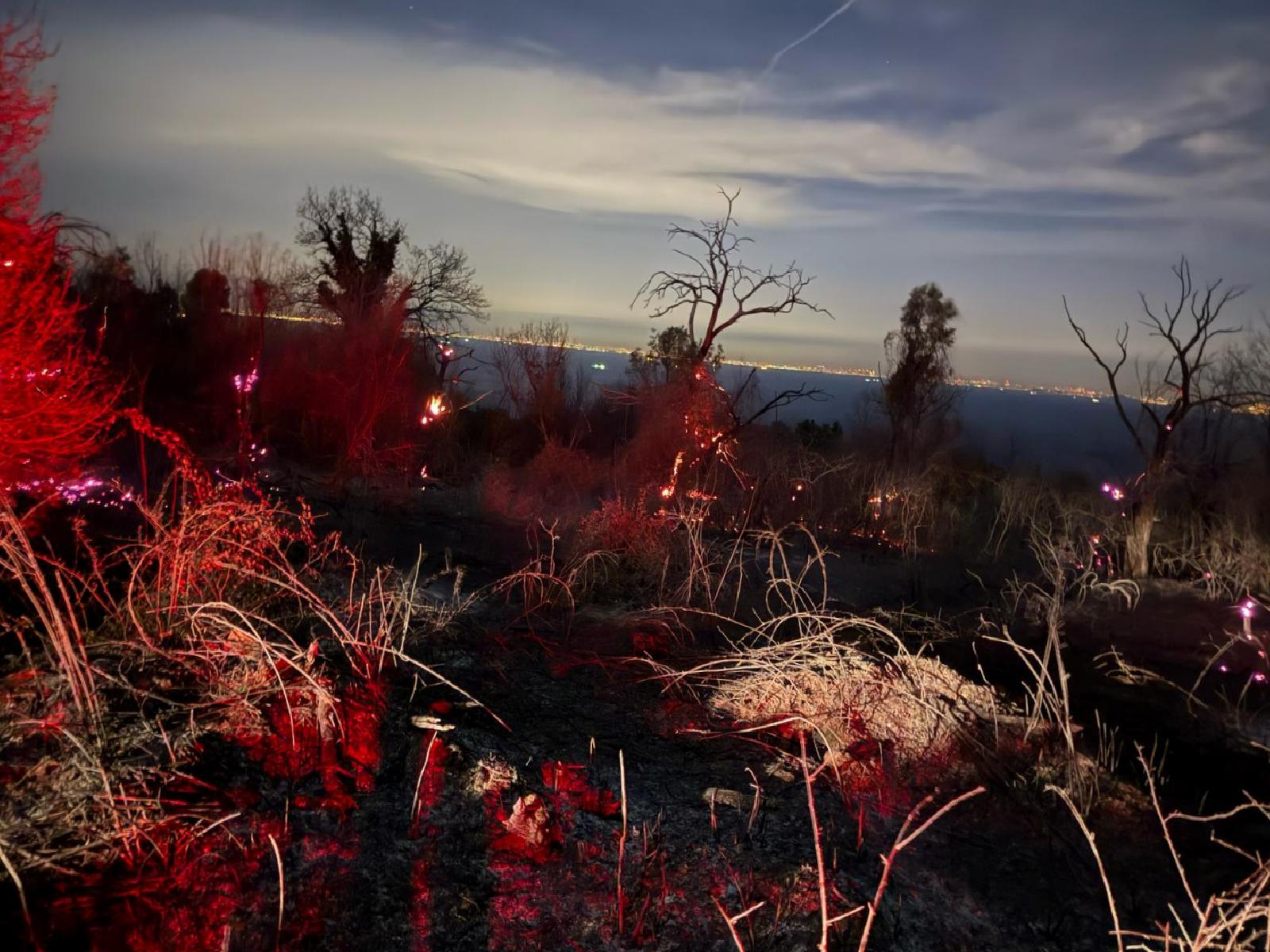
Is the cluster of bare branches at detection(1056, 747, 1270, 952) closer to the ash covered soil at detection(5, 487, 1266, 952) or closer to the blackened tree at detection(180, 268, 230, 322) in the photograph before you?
the ash covered soil at detection(5, 487, 1266, 952)

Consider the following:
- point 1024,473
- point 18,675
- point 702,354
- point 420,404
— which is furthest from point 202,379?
point 1024,473

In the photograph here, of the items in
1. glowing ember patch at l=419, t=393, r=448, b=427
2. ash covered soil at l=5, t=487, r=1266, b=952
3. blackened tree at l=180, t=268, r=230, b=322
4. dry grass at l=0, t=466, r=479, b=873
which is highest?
blackened tree at l=180, t=268, r=230, b=322

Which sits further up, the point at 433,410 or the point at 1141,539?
the point at 433,410

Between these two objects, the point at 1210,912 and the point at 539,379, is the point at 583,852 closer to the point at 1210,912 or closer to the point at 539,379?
the point at 1210,912

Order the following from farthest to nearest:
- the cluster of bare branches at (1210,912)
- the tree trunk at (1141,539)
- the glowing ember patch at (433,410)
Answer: the glowing ember patch at (433,410), the tree trunk at (1141,539), the cluster of bare branches at (1210,912)

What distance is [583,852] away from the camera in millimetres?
3732

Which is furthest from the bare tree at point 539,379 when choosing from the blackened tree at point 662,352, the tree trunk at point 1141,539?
the tree trunk at point 1141,539

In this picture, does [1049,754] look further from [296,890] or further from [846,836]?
[296,890]

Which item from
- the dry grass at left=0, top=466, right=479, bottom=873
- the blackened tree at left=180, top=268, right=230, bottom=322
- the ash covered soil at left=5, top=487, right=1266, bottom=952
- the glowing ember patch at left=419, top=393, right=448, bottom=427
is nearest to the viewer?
the ash covered soil at left=5, top=487, right=1266, bottom=952

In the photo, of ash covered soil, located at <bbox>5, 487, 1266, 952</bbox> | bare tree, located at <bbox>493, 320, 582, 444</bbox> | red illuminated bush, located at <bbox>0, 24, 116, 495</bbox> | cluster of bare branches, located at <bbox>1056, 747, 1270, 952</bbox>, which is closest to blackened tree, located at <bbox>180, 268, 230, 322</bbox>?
bare tree, located at <bbox>493, 320, 582, 444</bbox>

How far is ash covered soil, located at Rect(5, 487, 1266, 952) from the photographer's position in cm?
324

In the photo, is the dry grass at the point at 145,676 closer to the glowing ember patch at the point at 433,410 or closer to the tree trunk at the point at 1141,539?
the tree trunk at the point at 1141,539

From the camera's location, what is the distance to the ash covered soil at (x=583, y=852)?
3236 millimetres

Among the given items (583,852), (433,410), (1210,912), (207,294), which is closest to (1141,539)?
(1210,912)
